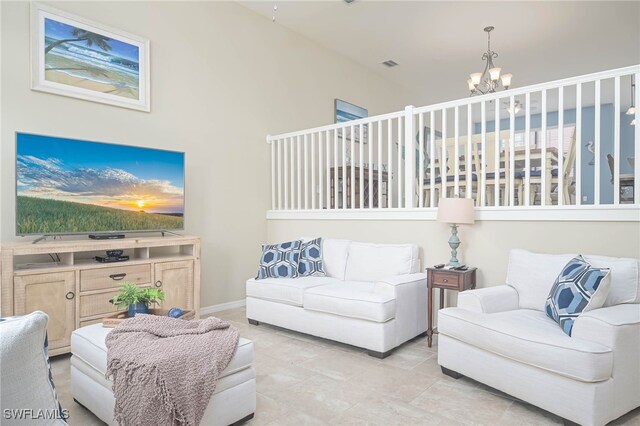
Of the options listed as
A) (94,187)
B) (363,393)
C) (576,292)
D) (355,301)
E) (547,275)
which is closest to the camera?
(576,292)

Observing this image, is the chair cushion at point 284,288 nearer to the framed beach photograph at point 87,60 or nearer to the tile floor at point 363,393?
the tile floor at point 363,393

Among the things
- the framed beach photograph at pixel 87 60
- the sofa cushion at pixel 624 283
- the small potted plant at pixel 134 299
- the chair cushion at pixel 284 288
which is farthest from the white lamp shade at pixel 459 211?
the framed beach photograph at pixel 87 60

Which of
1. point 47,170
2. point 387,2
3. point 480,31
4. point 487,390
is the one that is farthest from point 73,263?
point 480,31

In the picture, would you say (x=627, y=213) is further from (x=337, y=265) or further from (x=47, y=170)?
(x=47, y=170)

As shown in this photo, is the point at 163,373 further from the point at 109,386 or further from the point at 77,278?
the point at 77,278

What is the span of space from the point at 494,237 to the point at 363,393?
5.82ft

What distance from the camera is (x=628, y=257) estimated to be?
8.85ft

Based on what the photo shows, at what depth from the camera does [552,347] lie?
204 centimetres

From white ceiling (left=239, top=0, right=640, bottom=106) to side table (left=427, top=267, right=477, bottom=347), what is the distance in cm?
349

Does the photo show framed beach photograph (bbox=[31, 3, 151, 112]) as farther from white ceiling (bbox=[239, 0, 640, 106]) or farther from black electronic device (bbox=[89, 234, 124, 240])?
white ceiling (bbox=[239, 0, 640, 106])

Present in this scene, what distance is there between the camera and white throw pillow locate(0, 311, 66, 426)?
973mm

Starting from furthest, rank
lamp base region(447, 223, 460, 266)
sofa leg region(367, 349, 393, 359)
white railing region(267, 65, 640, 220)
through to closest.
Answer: lamp base region(447, 223, 460, 266), sofa leg region(367, 349, 393, 359), white railing region(267, 65, 640, 220)

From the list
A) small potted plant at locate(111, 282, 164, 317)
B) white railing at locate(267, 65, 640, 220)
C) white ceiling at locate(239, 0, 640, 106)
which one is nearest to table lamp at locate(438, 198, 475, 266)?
white railing at locate(267, 65, 640, 220)

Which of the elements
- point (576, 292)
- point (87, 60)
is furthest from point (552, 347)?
point (87, 60)
